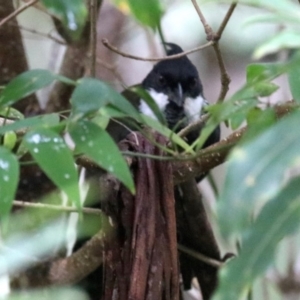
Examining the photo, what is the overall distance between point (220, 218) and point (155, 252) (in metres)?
0.34

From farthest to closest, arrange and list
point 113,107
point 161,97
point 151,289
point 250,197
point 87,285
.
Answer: point 161,97 → point 87,285 → point 151,289 → point 113,107 → point 250,197

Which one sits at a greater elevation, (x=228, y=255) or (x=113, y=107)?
(x=113, y=107)

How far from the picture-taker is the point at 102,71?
66.2 inches

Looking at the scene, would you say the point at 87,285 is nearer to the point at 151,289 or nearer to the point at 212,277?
the point at 212,277

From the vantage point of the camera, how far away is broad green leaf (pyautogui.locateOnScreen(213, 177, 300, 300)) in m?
0.27

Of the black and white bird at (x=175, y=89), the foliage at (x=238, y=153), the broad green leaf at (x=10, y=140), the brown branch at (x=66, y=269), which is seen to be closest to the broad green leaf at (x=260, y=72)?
the foliage at (x=238, y=153)

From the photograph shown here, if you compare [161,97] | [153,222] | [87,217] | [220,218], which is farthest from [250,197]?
[161,97]

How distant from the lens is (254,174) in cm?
27

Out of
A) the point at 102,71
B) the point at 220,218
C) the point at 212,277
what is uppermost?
the point at 220,218

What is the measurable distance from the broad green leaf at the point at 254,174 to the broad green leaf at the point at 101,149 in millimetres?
103

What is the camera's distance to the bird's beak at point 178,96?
1.33 m

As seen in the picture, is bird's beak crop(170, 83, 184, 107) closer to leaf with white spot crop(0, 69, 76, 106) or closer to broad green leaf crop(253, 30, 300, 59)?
leaf with white spot crop(0, 69, 76, 106)

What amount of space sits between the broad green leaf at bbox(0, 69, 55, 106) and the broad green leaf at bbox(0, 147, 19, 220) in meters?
0.06

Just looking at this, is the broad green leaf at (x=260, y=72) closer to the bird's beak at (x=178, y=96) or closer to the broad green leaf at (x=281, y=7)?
the broad green leaf at (x=281, y=7)
